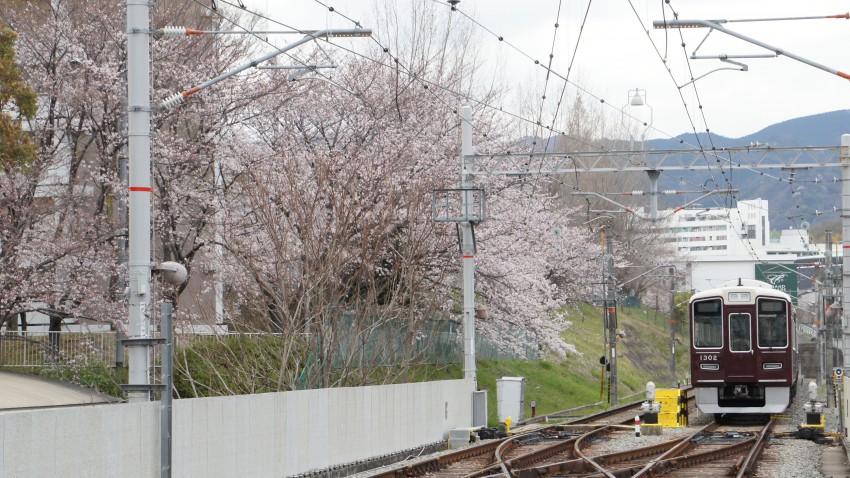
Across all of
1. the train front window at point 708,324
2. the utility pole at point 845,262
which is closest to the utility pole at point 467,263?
the train front window at point 708,324

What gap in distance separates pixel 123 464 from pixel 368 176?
16490 mm

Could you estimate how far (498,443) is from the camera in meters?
21.3

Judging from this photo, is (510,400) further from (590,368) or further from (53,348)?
(590,368)

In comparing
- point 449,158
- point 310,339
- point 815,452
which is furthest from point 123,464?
point 449,158

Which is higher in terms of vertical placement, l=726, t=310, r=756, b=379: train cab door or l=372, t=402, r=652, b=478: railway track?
l=726, t=310, r=756, b=379: train cab door

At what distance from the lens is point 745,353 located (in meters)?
27.6

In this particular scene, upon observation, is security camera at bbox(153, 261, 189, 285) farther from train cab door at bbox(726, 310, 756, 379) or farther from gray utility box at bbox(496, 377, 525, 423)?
train cab door at bbox(726, 310, 756, 379)

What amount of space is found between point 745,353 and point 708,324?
1144mm

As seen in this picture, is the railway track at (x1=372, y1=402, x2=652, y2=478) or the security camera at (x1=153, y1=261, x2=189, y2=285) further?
the railway track at (x1=372, y1=402, x2=652, y2=478)

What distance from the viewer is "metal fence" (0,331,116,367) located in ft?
82.5

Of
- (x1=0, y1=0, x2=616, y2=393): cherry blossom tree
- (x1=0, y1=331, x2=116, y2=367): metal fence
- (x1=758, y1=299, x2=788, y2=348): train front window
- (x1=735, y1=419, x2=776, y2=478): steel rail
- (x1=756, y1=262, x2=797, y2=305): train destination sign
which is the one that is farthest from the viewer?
(x1=756, y1=262, x2=797, y2=305): train destination sign

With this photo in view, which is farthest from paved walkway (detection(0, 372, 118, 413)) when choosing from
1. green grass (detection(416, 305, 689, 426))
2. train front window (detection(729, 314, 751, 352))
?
train front window (detection(729, 314, 751, 352))

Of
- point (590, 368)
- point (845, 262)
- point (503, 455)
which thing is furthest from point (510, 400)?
point (590, 368)

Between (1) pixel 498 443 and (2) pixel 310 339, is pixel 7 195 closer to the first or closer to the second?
(2) pixel 310 339
